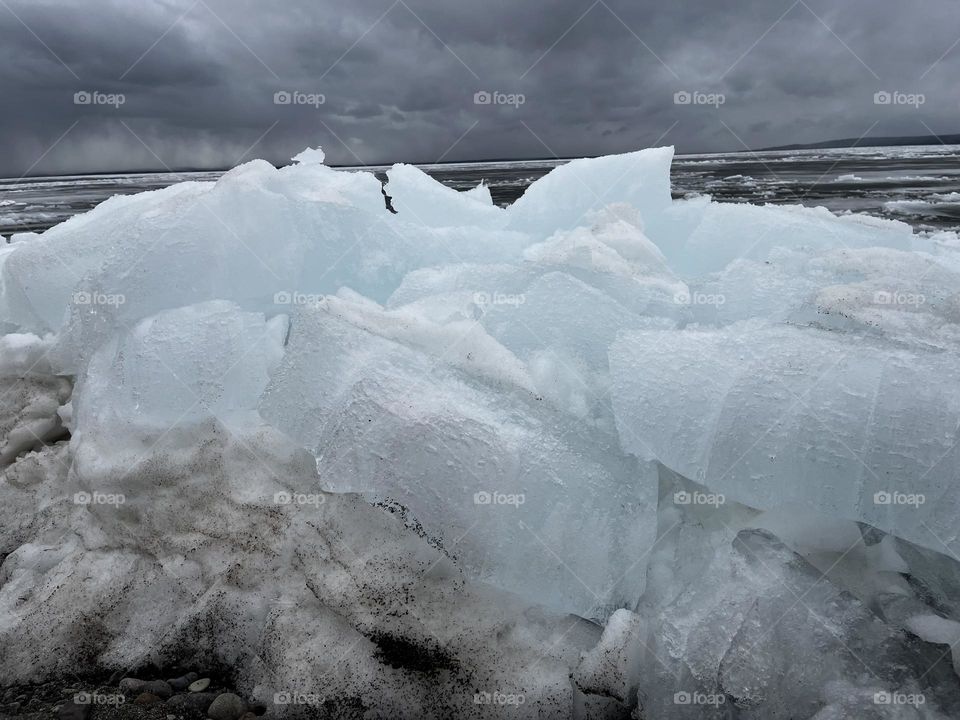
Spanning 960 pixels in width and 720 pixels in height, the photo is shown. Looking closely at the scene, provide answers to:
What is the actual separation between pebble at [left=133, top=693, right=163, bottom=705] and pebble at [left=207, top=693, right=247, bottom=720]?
0.86 feet

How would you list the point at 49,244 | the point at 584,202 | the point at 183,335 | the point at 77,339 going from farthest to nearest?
the point at 584,202 → the point at 49,244 → the point at 77,339 → the point at 183,335

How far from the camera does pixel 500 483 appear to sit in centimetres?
253

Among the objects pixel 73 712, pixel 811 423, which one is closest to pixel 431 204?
pixel 811 423

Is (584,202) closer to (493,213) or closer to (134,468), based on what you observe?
(493,213)

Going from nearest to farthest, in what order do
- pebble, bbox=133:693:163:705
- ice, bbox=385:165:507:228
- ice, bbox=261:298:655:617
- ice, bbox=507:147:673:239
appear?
ice, bbox=261:298:655:617 < pebble, bbox=133:693:163:705 < ice, bbox=507:147:673:239 < ice, bbox=385:165:507:228

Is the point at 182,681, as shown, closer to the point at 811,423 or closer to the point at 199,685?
the point at 199,685

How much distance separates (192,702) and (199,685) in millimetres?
101

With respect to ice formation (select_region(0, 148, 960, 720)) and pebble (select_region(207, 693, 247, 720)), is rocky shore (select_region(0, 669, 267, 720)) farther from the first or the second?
ice formation (select_region(0, 148, 960, 720))

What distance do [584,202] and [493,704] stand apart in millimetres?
4132

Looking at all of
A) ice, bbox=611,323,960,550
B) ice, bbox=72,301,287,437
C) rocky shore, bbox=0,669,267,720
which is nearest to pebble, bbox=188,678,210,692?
rocky shore, bbox=0,669,267,720

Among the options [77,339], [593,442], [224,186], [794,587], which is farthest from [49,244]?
[794,587]

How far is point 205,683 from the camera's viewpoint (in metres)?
2.65

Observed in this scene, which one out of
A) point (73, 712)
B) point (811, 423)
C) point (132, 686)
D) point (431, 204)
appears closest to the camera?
point (811, 423)

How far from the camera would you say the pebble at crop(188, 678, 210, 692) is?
2622 millimetres
